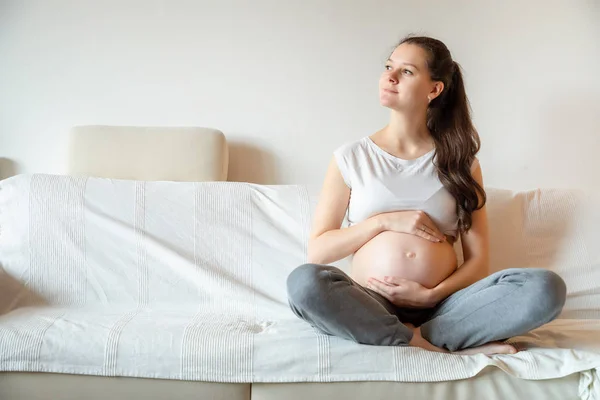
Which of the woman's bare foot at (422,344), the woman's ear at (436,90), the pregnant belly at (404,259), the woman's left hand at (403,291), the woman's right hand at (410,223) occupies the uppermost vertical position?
the woman's ear at (436,90)

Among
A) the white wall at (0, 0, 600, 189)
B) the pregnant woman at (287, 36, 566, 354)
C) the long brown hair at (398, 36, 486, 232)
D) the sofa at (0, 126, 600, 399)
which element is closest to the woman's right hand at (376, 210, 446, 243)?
the pregnant woman at (287, 36, 566, 354)

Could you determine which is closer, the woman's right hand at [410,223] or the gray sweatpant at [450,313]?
the gray sweatpant at [450,313]

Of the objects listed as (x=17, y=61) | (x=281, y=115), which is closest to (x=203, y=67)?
(x=281, y=115)

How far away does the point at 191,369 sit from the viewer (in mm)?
1239

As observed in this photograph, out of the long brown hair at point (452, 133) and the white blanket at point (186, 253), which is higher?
the long brown hair at point (452, 133)

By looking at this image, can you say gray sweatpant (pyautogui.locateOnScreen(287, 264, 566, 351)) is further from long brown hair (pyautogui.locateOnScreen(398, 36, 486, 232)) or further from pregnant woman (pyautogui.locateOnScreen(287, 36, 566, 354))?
long brown hair (pyautogui.locateOnScreen(398, 36, 486, 232))

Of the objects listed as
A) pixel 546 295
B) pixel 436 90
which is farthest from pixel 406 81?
pixel 546 295

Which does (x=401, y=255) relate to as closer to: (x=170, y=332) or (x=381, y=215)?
(x=381, y=215)

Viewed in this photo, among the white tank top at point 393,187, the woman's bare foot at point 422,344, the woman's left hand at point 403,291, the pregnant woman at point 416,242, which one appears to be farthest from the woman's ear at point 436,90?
the woman's bare foot at point 422,344

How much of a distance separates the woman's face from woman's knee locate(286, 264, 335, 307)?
513 millimetres

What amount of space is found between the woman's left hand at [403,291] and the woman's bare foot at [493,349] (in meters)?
0.16

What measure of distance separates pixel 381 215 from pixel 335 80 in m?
0.69

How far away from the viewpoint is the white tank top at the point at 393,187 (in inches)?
61.4

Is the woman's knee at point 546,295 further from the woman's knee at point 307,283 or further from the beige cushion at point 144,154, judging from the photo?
the beige cushion at point 144,154
